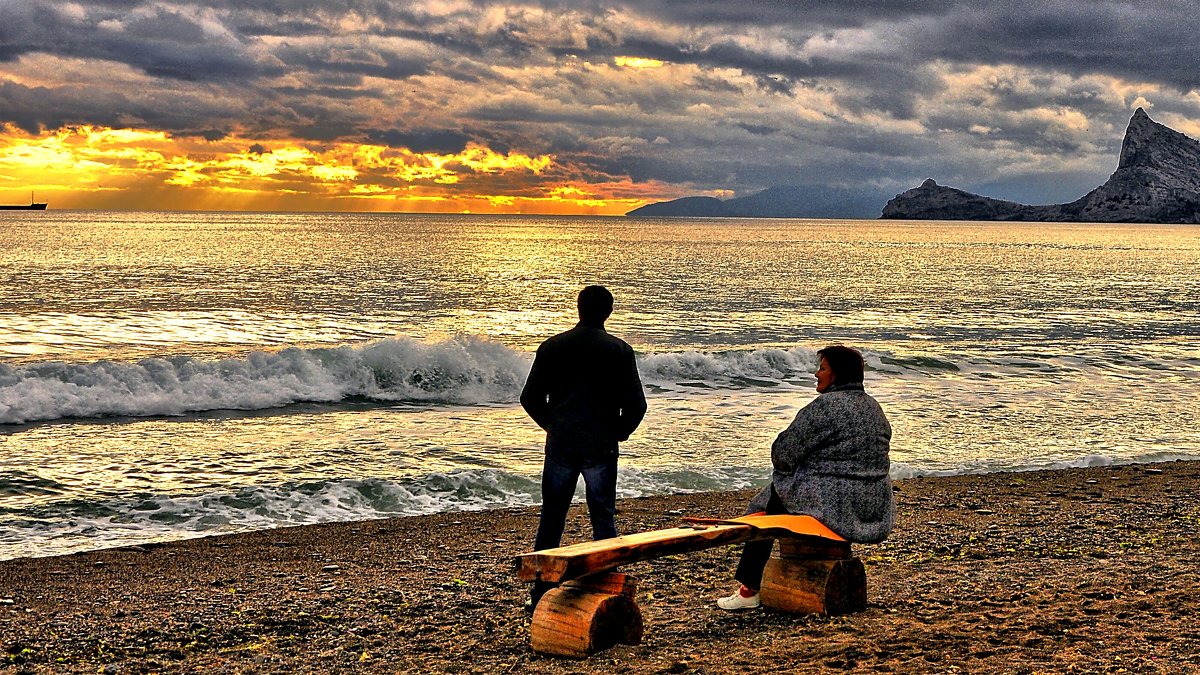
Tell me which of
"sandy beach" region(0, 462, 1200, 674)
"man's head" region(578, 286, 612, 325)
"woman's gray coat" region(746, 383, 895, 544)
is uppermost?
"man's head" region(578, 286, 612, 325)

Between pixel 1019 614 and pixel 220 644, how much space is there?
193 inches

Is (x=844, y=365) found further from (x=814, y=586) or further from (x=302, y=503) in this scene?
(x=302, y=503)

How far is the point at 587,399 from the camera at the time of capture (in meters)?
Answer: 6.73

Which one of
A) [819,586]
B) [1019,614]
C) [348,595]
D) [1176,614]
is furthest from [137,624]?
[1176,614]

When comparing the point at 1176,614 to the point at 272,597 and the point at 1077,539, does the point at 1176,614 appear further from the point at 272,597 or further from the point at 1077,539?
the point at 272,597

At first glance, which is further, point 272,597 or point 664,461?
point 664,461

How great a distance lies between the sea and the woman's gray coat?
593 centimetres

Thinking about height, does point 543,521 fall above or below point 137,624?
above

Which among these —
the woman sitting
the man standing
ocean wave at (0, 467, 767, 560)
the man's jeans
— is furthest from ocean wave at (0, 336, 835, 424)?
the woman sitting

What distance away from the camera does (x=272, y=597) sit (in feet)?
26.3

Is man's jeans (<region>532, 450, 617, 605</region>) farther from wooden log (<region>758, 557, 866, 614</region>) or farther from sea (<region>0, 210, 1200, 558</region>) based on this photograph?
sea (<region>0, 210, 1200, 558</region>)

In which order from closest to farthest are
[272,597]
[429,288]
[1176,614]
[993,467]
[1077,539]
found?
[1176,614] < [272,597] < [1077,539] < [993,467] < [429,288]

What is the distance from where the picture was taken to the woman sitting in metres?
6.56

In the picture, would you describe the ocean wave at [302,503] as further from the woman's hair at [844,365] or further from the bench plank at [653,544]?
the woman's hair at [844,365]
